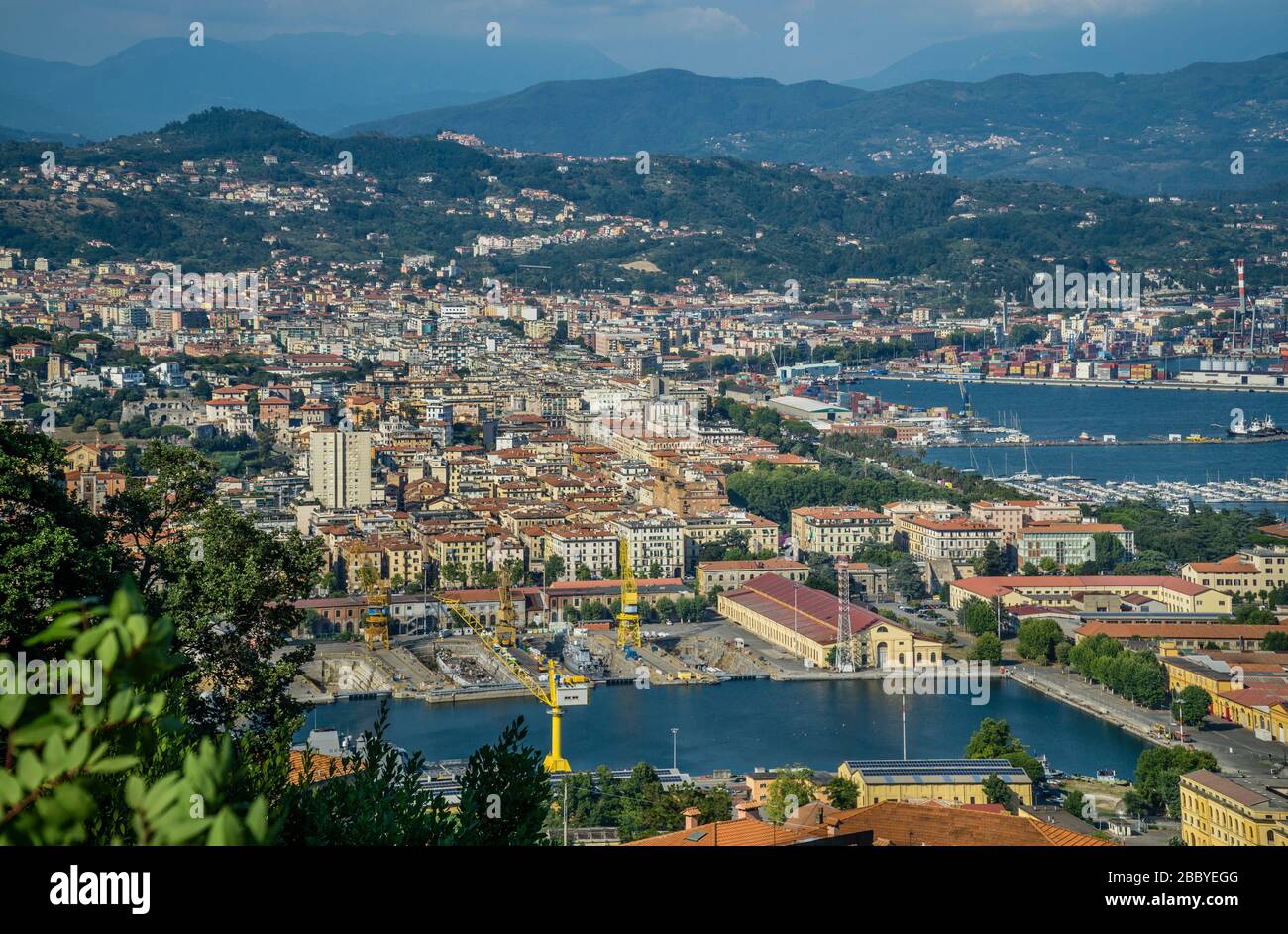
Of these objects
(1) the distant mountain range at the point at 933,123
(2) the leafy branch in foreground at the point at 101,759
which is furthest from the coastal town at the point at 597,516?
(1) the distant mountain range at the point at 933,123

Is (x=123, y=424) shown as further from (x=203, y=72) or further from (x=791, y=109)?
(x=791, y=109)

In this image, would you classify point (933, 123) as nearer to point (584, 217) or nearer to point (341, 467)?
point (584, 217)

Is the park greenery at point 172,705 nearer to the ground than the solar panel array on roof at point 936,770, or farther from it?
farther from it

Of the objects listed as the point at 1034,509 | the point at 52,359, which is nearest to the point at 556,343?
the point at 52,359

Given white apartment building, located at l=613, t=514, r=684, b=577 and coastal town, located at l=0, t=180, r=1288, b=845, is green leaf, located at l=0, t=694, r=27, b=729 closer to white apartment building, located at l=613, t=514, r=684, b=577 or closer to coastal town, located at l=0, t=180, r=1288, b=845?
coastal town, located at l=0, t=180, r=1288, b=845

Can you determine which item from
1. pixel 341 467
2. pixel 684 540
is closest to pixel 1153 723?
pixel 684 540

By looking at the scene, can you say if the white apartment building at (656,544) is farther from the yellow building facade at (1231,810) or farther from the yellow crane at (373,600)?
the yellow building facade at (1231,810)
